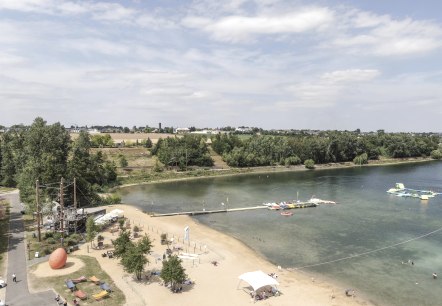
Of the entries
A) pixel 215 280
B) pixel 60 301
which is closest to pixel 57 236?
pixel 60 301

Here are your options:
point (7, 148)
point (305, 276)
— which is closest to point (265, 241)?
point (305, 276)

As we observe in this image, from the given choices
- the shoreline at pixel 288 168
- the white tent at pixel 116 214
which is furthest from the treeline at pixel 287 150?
the white tent at pixel 116 214

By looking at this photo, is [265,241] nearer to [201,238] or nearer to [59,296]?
[201,238]

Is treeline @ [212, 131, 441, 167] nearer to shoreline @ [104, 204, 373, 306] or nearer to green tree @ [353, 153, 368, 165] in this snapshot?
green tree @ [353, 153, 368, 165]

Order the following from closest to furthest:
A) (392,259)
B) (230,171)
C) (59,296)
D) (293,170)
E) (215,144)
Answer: (59,296)
(392,259)
(230,171)
(293,170)
(215,144)

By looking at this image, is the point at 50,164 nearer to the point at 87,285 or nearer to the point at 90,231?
the point at 90,231
